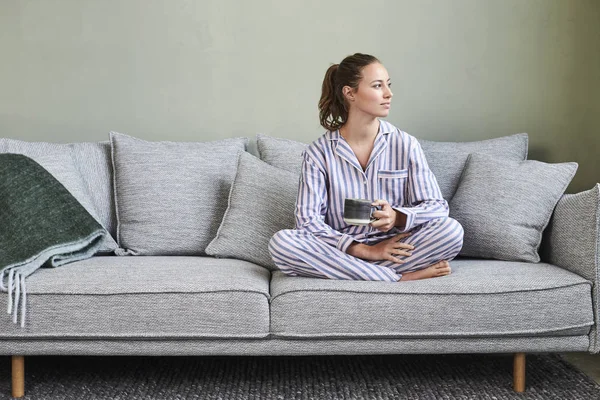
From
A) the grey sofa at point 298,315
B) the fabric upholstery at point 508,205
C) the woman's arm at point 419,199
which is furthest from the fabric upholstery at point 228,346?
the fabric upholstery at point 508,205

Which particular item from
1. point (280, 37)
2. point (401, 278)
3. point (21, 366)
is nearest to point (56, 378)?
point (21, 366)

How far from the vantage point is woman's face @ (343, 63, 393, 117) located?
8.27ft

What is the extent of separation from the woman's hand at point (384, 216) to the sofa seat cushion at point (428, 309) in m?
0.22

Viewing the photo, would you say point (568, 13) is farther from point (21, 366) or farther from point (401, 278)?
point (21, 366)

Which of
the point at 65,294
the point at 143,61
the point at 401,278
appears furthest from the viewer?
the point at 143,61

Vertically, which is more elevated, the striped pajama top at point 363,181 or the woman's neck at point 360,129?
the woman's neck at point 360,129

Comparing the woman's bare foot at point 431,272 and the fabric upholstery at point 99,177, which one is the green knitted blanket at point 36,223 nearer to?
the fabric upholstery at point 99,177

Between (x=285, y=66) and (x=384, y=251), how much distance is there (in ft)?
4.05

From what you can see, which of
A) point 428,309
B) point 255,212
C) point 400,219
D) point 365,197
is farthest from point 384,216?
point 255,212

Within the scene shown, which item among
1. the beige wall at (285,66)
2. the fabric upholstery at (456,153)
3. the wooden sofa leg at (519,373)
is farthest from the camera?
the beige wall at (285,66)

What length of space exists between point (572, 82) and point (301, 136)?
127cm

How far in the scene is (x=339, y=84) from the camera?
8.57 feet

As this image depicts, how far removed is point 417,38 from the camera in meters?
3.33

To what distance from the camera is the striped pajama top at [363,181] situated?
254 cm
